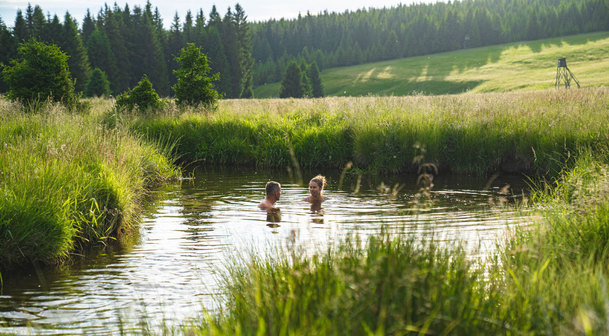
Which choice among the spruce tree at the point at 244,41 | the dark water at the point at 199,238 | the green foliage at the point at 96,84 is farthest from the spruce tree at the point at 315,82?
the dark water at the point at 199,238

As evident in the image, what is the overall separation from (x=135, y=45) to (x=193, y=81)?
2403 inches

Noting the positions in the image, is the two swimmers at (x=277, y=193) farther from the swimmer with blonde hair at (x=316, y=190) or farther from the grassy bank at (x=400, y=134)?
the grassy bank at (x=400, y=134)

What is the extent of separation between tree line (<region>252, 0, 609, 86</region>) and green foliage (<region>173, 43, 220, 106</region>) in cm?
8870

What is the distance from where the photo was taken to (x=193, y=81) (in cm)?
2081

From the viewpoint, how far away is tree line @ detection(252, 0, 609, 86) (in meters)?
109

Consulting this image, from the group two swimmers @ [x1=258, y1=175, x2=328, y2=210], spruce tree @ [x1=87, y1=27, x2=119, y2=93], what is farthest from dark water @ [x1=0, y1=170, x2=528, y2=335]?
spruce tree @ [x1=87, y1=27, x2=119, y2=93]

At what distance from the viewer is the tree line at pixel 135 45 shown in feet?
212

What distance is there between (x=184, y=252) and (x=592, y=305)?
4868 millimetres

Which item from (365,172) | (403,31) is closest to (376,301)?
(365,172)

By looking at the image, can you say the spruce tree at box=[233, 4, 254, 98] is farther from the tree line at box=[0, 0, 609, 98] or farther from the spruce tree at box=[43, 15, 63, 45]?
the spruce tree at box=[43, 15, 63, 45]

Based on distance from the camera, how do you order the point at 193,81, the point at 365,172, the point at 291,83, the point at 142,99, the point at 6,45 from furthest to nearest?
the point at 291,83 → the point at 6,45 → the point at 193,81 → the point at 142,99 → the point at 365,172

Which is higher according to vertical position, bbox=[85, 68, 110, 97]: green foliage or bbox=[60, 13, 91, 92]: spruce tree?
bbox=[60, 13, 91, 92]: spruce tree

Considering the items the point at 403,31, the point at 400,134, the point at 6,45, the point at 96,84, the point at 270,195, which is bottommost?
the point at 270,195

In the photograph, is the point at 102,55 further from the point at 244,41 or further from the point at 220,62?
the point at 244,41
